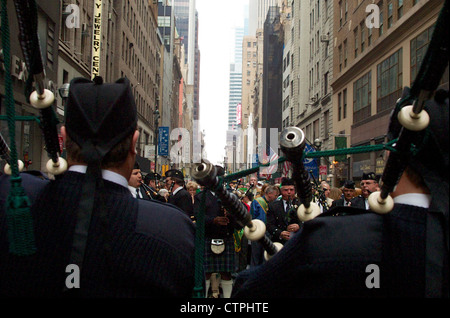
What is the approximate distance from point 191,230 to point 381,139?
83.2ft

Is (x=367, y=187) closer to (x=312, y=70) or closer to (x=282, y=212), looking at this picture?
(x=282, y=212)

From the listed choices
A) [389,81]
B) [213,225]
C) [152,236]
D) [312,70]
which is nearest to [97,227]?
[152,236]

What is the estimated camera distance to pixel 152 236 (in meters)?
2.16

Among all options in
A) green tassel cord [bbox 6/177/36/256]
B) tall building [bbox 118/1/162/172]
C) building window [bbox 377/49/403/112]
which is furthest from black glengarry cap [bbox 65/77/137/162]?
tall building [bbox 118/1/162/172]

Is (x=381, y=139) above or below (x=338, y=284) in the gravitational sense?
above

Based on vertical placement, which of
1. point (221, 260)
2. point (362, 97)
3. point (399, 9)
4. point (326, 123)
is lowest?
point (221, 260)

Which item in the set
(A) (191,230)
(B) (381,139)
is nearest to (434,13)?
(B) (381,139)

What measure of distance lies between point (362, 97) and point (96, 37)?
61.7 ft

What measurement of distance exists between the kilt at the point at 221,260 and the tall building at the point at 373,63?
51.9ft

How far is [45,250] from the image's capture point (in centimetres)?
201

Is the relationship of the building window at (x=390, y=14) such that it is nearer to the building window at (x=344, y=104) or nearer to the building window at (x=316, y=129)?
the building window at (x=344, y=104)

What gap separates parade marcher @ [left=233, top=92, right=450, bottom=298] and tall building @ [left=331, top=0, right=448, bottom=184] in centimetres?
2046

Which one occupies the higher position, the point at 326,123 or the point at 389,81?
the point at 326,123
